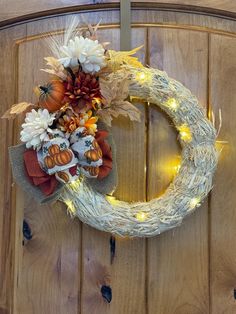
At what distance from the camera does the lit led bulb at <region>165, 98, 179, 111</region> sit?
962 millimetres

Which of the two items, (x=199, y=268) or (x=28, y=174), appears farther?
(x=199, y=268)

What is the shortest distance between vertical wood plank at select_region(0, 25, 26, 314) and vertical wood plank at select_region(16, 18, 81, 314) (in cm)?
Result: 3

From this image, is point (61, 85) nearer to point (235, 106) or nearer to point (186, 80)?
point (186, 80)

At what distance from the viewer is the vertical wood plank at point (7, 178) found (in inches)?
40.3

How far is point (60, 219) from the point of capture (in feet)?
3.34

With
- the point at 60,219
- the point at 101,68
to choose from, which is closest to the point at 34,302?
the point at 60,219

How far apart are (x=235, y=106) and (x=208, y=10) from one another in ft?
0.81

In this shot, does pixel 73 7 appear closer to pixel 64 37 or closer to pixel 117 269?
pixel 64 37

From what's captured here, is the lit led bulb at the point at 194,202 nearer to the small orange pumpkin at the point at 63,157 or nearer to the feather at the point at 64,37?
the small orange pumpkin at the point at 63,157

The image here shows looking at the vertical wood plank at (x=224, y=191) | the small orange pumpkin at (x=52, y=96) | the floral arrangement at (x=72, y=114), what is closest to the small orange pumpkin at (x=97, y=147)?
the floral arrangement at (x=72, y=114)

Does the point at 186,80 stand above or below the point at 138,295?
above

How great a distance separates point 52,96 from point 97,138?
129mm

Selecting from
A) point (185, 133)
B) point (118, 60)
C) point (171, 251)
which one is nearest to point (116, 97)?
point (118, 60)

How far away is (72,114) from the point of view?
2.93 feet
